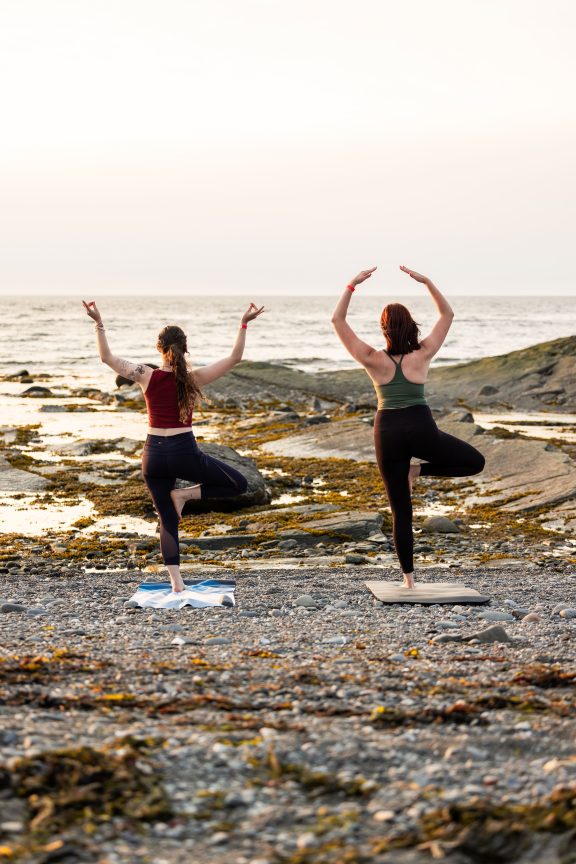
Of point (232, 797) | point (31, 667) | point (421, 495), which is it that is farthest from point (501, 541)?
point (232, 797)

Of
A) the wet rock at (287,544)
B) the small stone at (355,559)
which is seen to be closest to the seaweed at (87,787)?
the small stone at (355,559)

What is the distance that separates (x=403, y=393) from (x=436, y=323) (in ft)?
2.49

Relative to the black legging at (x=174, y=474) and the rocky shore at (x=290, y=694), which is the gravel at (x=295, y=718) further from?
the black legging at (x=174, y=474)

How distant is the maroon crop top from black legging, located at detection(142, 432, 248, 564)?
13 cm

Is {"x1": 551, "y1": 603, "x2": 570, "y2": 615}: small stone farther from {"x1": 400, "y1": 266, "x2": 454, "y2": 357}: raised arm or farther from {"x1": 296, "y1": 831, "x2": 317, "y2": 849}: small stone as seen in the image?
{"x1": 296, "y1": 831, "x2": 317, "y2": 849}: small stone

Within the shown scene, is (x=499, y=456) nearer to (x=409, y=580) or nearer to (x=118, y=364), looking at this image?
(x=409, y=580)

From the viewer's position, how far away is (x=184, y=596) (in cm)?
977

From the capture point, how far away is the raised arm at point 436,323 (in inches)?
368

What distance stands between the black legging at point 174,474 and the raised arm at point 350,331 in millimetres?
1799

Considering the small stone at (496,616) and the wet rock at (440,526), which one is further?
the wet rock at (440,526)

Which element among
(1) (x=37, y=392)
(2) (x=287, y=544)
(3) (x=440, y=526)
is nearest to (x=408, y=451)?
(2) (x=287, y=544)

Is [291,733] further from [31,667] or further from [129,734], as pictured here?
[31,667]

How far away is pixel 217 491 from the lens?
9.80 m

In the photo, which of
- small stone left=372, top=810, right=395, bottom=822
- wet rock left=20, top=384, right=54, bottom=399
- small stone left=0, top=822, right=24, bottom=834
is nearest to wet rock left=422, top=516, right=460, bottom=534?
small stone left=372, top=810, right=395, bottom=822
